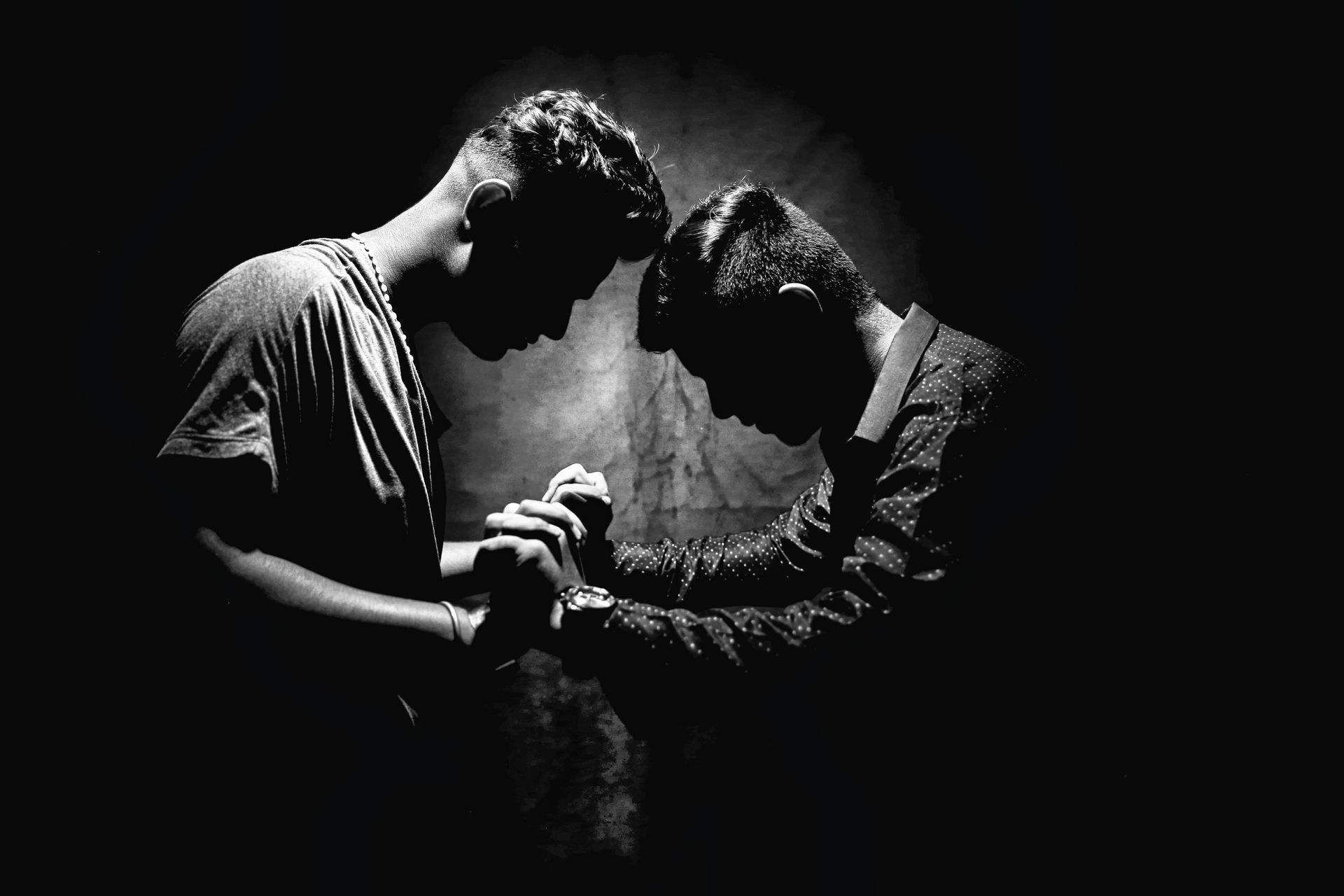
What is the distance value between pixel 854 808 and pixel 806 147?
142cm

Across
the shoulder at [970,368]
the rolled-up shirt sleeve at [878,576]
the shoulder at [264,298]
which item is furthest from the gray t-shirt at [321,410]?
the shoulder at [970,368]

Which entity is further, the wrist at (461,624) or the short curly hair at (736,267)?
the short curly hair at (736,267)

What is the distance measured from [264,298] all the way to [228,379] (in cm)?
15

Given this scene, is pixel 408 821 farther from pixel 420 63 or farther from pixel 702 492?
pixel 420 63

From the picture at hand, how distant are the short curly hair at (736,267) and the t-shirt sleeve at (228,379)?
2.35 ft

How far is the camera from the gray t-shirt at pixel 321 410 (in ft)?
4.09

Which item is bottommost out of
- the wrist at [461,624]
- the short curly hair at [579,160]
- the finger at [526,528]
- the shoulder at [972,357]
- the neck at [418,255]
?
the wrist at [461,624]

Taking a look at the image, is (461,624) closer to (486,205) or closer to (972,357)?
(486,205)

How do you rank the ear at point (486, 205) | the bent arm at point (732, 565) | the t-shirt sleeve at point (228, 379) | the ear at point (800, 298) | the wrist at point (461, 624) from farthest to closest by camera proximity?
the bent arm at point (732, 565) → the ear at point (800, 298) → the ear at point (486, 205) → the wrist at point (461, 624) → the t-shirt sleeve at point (228, 379)


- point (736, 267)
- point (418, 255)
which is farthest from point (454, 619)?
point (736, 267)

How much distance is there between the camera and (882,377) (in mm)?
1543

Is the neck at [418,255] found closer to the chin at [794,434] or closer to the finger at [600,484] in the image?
the finger at [600,484]

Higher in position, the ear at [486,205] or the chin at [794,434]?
the ear at [486,205]

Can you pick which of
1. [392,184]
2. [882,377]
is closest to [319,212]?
[392,184]
